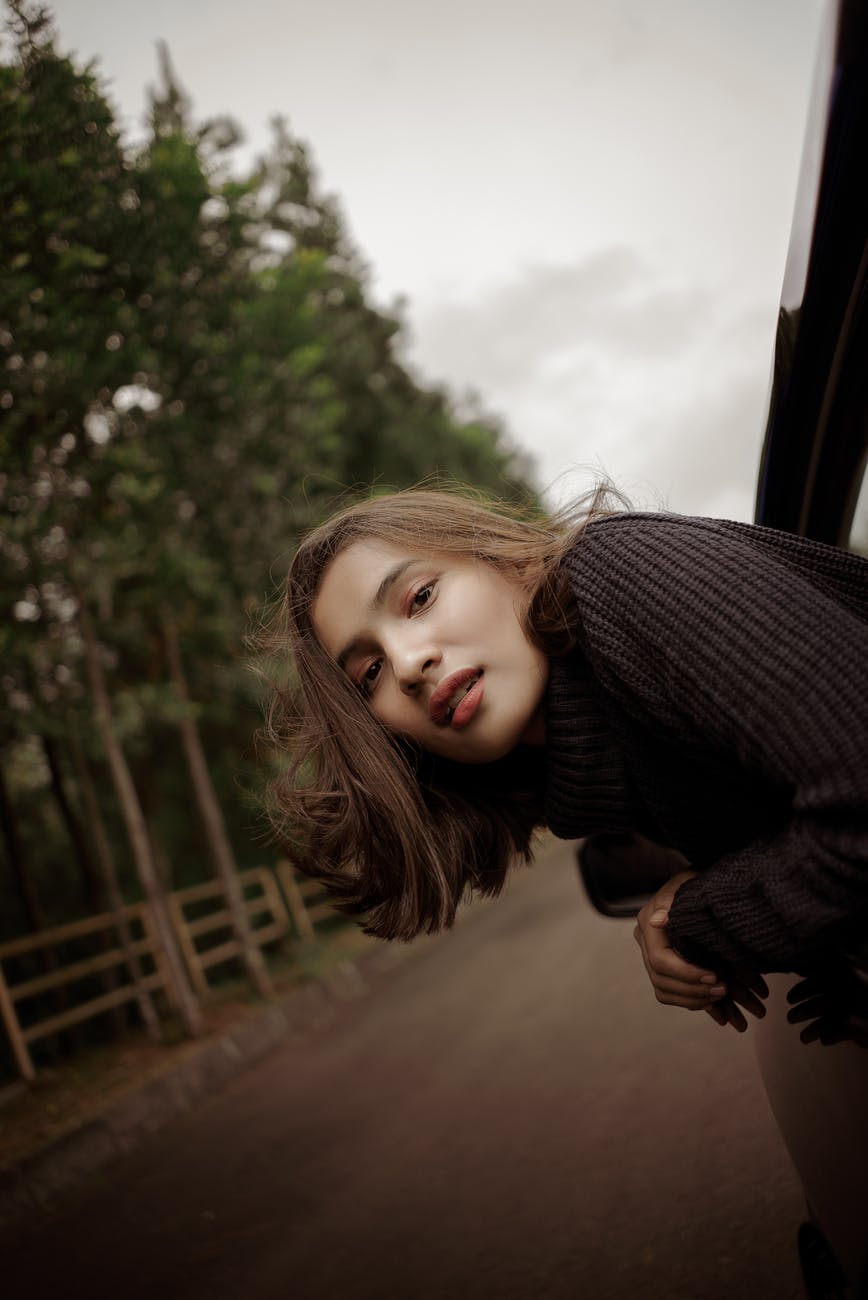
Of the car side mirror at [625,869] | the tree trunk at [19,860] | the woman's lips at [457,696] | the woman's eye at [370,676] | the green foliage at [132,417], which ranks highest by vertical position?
the green foliage at [132,417]

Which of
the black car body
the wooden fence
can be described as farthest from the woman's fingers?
the wooden fence

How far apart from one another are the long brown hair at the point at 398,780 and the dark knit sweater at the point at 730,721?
14.8 inches

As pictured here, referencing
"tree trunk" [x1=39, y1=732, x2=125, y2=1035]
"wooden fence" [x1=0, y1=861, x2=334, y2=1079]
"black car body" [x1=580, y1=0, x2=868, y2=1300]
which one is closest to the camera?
"black car body" [x1=580, y1=0, x2=868, y2=1300]

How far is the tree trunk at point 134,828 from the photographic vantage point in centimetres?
809

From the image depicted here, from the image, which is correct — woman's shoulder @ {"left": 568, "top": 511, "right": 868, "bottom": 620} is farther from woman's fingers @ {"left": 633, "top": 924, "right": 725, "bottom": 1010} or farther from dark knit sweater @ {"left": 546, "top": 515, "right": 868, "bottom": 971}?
woman's fingers @ {"left": 633, "top": 924, "right": 725, "bottom": 1010}

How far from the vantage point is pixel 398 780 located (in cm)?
206

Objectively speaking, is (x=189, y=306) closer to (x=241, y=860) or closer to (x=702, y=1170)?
(x=702, y=1170)

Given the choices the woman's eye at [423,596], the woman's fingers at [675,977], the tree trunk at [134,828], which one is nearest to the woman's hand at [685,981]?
the woman's fingers at [675,977]

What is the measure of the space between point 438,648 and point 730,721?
0.65 metres

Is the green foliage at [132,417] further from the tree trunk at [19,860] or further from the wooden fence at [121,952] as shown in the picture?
the wooden fence at [121,952]

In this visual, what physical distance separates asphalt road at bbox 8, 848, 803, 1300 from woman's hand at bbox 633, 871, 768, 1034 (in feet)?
4.00

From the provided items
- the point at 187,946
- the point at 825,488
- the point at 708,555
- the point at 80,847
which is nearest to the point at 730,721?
the point at 708,555

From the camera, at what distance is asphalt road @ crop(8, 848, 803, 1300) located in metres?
2.88

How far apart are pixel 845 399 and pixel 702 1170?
281cm
